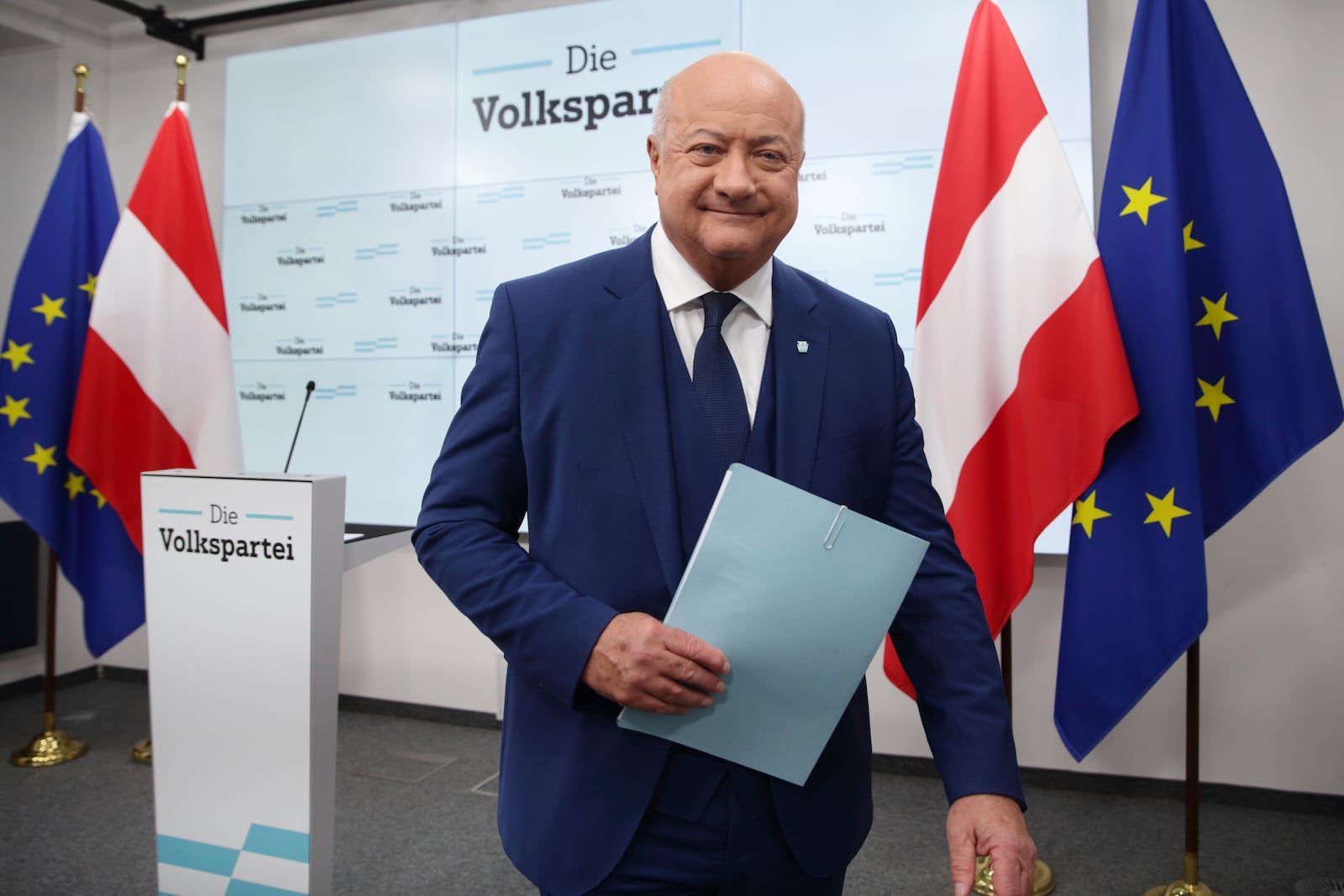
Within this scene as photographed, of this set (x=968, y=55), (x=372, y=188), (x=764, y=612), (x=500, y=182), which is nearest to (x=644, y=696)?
(x=764, y=612)

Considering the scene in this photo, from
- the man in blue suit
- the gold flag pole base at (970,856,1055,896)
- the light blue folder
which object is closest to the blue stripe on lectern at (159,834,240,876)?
the man in blue suit

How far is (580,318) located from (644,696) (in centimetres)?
43

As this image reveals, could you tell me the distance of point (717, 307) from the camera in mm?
1081

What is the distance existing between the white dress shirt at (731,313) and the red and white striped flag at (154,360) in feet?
8.38

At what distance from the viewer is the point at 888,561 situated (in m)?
0.93

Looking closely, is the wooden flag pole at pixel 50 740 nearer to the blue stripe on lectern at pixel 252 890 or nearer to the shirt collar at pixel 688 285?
the blue stripe on lectern at pixel 252 890

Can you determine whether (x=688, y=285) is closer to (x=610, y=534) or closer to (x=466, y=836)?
(x=610, y=534)

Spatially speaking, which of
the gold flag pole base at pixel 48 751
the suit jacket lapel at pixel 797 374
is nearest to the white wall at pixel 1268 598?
the suit jacket lapel at pixel 797 374

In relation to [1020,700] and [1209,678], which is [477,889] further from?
[1209,678]

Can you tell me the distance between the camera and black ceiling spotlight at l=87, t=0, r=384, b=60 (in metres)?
3.83

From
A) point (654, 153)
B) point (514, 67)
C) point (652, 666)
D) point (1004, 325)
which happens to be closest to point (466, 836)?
point (1004, 325)

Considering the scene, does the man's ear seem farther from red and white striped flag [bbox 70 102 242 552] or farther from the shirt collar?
red and white striped flag [bbox 70 102 242 552]

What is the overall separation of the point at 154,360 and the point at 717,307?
9.05ft

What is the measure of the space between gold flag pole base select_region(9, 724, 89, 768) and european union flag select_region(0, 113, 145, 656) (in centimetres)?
46
